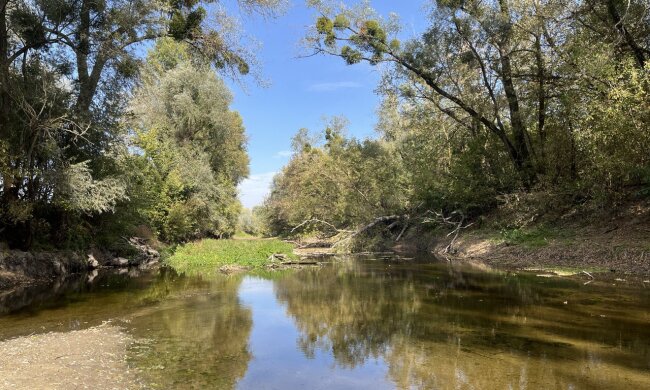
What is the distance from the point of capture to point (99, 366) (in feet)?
20.6

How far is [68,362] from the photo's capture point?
252 inches

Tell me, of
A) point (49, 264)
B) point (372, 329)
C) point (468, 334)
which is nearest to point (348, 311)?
point (372, 329)

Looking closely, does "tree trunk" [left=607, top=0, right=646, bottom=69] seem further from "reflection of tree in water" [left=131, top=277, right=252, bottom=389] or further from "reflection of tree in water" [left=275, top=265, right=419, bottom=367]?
"reflection of tree in water" [left=131, top=277, right=252, bottom=389]

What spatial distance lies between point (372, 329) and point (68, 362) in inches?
198

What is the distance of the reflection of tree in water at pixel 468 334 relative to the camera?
5.77 metres

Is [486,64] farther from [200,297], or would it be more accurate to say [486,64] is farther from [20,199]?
[20,199]

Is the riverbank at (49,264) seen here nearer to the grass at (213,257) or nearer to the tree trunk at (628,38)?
the grass at (213,257)

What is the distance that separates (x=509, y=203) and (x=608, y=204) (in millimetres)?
5574

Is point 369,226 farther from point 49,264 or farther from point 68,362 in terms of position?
point 68,362

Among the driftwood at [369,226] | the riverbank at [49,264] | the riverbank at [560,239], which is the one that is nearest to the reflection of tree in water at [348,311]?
the riverbank at [560,239]

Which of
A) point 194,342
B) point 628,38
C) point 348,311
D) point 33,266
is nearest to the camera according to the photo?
point 194,342

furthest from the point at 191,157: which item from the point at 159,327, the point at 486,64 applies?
the point at 159,327

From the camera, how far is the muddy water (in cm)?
589

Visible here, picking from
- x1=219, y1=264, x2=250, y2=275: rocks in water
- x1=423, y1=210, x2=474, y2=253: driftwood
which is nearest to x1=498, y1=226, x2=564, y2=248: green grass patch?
x1=423, y1=210, x2=474, y2=253: driftwood
